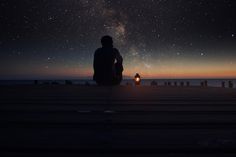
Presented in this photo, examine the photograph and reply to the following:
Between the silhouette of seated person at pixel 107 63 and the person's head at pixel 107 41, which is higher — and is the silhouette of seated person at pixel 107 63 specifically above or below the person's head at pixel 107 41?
below

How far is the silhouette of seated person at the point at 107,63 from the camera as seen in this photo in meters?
15.3

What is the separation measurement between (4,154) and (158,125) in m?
2.19

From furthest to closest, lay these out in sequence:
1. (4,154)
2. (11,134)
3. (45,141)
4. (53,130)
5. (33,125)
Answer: (33,125), (53,130), (11,134), (45,141), (4,154)

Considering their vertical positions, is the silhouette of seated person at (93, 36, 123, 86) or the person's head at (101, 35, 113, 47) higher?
the person's head at (101, 35, 113, 47)

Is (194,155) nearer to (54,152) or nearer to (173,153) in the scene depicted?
(173,153)

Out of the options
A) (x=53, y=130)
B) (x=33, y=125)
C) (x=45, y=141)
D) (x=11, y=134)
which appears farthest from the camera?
(x=33, y=125)

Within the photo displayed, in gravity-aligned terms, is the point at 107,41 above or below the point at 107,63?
above

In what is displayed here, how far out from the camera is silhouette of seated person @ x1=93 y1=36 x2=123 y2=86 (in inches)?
602

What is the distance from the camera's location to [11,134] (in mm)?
3395

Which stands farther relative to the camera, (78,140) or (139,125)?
(139,125)

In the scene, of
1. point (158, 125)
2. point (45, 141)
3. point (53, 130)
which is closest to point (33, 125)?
point (53, 130)

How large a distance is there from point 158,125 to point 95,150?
1.66 meters

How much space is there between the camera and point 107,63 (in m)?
15.3

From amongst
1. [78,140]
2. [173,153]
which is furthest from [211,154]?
[78,140]
